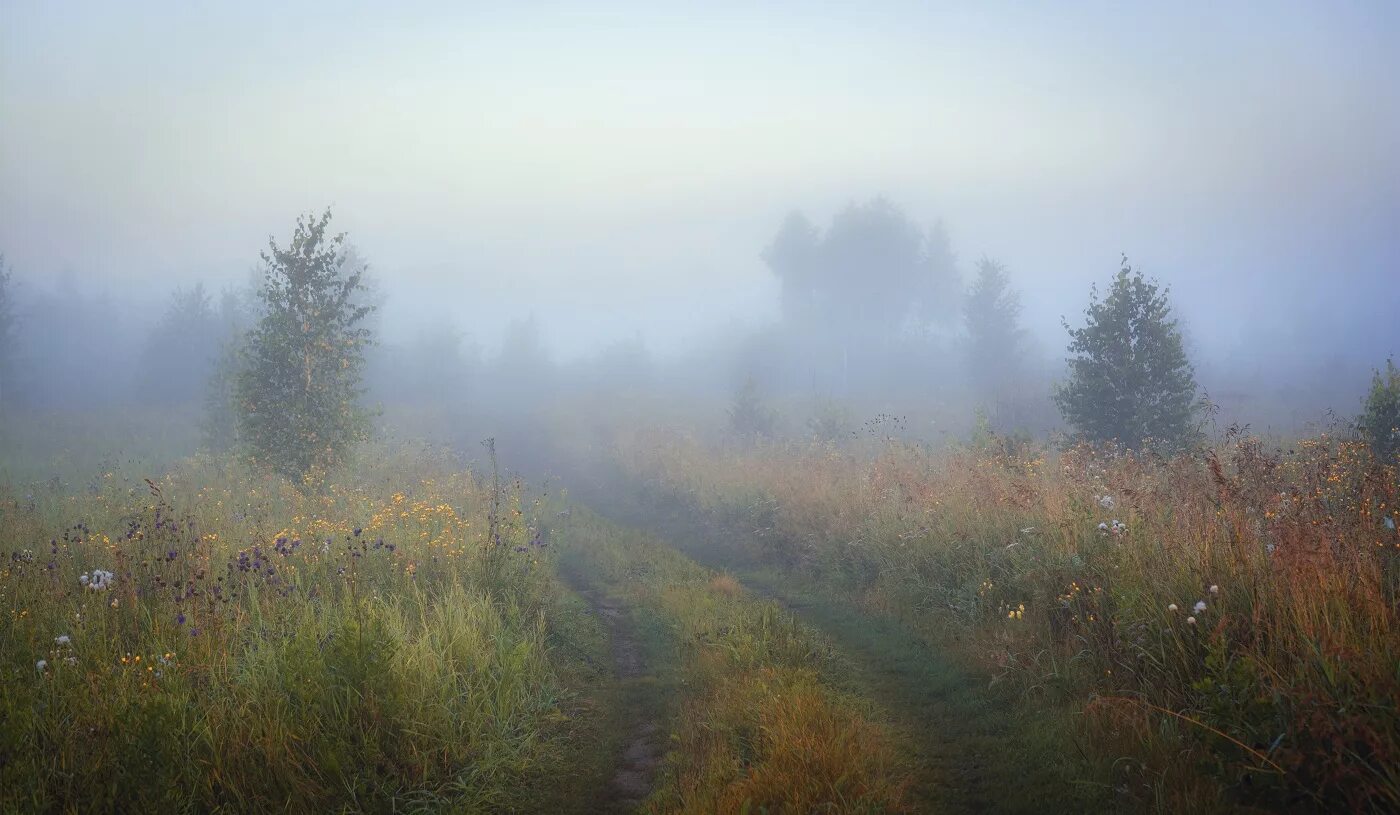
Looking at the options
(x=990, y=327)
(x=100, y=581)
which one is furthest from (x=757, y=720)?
(x=990, y=327)

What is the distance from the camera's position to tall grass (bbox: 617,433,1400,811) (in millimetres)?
3951

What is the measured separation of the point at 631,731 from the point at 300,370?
14.7 m

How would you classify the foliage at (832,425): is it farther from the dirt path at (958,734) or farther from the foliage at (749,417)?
the dirt path at (958,734)

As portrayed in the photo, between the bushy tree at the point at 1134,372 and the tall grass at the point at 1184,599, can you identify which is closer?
the tall grass at the point at 1184,599

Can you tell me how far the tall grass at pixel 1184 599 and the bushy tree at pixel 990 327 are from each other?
4291 cm

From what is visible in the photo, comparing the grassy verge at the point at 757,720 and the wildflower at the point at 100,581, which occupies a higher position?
the wildflower at the point at 100,581

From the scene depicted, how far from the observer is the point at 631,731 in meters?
6.98

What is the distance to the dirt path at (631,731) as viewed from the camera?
18.6 feet

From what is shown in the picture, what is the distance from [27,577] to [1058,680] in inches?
421

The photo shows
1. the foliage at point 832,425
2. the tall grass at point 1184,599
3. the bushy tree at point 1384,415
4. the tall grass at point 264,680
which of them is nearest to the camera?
the tall grass at point 1184,599

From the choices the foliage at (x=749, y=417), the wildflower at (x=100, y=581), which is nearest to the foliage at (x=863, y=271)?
the foliage at (x=749, y=417)

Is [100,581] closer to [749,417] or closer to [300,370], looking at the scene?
[300,370]

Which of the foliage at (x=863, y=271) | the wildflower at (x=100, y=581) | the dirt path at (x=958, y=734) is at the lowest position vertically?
the dirt path at (x=958, y=734)

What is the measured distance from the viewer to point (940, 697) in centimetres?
719
